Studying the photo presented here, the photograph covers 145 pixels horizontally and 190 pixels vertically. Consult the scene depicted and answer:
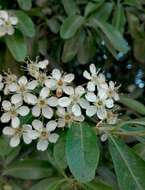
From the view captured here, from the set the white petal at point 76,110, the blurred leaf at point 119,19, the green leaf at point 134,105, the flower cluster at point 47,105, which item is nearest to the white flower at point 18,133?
the flower cluster at point 47,105

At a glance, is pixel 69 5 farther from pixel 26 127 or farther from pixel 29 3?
pixel 26 127

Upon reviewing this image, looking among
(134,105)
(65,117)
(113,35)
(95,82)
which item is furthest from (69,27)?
(65,117)

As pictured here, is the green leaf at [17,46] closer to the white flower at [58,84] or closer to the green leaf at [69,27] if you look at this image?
the green leaf at [69,27]

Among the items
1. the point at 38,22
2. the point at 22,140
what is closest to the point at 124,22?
the point at 38,22

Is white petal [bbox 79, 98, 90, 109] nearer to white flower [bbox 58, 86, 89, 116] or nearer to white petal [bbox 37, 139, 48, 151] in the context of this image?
white flower [bbox 58, 86, 89, 116]

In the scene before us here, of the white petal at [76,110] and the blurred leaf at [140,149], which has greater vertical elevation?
the white petal at [76,110]
